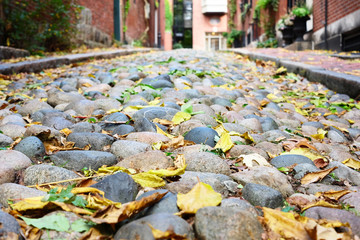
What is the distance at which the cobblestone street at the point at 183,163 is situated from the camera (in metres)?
0.94

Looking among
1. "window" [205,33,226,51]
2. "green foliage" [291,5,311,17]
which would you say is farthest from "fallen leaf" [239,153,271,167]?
"window" [205,33,226,51]

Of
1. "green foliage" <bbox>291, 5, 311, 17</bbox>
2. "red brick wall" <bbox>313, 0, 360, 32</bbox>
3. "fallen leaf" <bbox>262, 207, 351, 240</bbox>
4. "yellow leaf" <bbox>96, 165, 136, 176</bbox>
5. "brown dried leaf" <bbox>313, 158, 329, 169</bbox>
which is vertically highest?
"green foliage" <bbox>291, 5, 311, 17</bbox>

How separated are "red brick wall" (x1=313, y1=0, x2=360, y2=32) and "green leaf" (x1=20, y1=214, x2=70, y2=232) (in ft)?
24.2

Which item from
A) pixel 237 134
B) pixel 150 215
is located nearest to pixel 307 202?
pixel 150 215

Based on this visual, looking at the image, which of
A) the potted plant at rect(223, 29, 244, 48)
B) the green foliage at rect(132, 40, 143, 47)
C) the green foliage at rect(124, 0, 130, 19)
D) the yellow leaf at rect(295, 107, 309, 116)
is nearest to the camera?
the yellow leaf at rect(295, 107, 309, 116)

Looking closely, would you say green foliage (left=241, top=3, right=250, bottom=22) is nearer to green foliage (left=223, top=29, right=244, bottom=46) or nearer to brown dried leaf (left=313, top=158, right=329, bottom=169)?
green foliage (left=223, top=29, right=244, bottom=46)

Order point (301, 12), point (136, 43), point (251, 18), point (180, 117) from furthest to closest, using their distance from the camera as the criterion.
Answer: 1. point (251, 18)
2. point (136, 43)
3. point (301, 12)
4. point (180, 117)

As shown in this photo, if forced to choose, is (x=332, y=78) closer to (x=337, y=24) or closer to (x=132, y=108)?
(x=132, y=108)

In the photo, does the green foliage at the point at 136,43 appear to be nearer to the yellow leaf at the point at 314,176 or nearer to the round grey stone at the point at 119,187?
the yellow leaf at the point at 314,176

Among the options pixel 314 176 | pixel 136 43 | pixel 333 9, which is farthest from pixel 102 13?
pixel 314 176

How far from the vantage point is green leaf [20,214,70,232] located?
0.92 metres

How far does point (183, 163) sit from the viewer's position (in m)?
1.36

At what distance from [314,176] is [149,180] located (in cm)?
68

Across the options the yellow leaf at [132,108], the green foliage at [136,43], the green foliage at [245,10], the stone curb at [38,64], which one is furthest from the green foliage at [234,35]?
the yellow leaf at [132,108]
